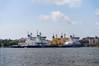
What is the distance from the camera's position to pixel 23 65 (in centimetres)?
5312

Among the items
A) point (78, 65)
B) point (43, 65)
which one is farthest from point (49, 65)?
point (78, 65)

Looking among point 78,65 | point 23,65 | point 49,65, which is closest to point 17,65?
point 23,65

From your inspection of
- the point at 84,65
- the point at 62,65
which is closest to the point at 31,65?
the point at 62,65

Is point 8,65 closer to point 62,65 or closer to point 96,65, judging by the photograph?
point 62,65

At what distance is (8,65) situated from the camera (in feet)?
170

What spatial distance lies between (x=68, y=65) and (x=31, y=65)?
605 centimetres

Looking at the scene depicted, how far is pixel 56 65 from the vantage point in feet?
179

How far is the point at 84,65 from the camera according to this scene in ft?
179

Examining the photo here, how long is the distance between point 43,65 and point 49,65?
3.83 ft

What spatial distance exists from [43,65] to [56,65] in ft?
7.57

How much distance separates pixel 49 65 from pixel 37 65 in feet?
6.40

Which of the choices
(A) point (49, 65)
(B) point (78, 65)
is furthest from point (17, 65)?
(B) point (78, 65)

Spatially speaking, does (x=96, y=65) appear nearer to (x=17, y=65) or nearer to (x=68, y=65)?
(x=68, y=65)

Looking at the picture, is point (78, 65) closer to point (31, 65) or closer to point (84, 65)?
point (84, 65)
